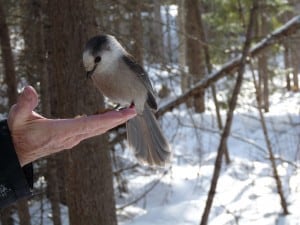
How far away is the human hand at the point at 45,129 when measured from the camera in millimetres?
1848

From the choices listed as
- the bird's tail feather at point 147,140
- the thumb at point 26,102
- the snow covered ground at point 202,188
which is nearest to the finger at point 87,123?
the thumb at point 26,102

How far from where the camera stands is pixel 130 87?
253 cm

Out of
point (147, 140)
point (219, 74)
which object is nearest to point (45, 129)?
point (147, 140)

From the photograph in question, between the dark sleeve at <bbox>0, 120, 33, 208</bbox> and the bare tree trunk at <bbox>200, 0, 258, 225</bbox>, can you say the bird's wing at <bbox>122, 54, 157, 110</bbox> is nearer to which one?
the dark sleeve at <bbox>0, 120, 33, 208</bbox>

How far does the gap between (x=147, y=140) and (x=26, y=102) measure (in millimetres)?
1212

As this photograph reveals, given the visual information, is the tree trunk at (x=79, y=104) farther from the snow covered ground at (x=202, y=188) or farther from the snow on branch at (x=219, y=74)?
the snow on branch at (x=219, y=74)

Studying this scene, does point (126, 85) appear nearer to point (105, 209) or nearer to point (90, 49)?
point (90, 49)

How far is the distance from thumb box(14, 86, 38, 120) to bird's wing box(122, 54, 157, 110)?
79 centimetres

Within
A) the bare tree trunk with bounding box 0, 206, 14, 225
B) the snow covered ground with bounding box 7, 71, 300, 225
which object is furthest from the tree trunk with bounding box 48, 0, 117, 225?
the snow covered ground with bounding box 7, 71, 300, 225

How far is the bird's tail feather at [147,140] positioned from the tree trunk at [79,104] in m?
0.50

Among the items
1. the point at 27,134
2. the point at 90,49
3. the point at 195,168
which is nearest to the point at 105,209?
the point at 90,49

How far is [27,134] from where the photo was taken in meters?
1.88

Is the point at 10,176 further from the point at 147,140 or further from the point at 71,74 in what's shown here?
the point at 71,74

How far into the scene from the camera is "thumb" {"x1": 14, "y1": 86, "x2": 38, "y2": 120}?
5.65ft
